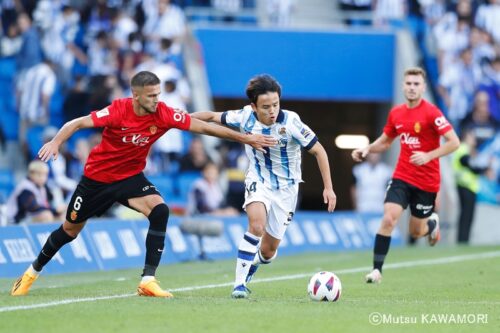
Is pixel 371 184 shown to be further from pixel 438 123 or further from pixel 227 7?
pixel 438 123

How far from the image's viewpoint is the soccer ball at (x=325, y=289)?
11.3 m

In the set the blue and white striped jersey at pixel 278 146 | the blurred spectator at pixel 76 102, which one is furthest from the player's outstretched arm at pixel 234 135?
the blurred spectator at pixel 76 102

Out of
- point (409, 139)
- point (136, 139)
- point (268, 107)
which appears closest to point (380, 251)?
point (409, 139)

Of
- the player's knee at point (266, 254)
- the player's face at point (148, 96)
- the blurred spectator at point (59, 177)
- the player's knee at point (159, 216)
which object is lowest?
the blurred spectator at point (59, 177)

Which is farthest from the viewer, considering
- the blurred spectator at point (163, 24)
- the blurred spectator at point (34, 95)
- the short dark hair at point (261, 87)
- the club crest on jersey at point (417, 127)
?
the blurred spectator at point (163, 24)

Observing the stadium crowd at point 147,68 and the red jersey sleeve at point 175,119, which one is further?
the stadium crowd at point 147,68

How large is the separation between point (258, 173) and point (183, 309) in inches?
83.4

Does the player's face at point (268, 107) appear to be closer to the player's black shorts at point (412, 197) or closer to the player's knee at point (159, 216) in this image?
the player's knee at point (159, 216)

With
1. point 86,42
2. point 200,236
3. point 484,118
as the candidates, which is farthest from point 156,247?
point 484,118

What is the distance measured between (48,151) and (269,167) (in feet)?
7.23

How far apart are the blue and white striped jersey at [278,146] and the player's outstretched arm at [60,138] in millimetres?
1455

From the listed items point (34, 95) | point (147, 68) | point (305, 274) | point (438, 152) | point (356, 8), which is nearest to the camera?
point (438, 152)

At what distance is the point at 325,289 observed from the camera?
37.0 feet

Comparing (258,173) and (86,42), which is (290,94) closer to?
(86,42)
